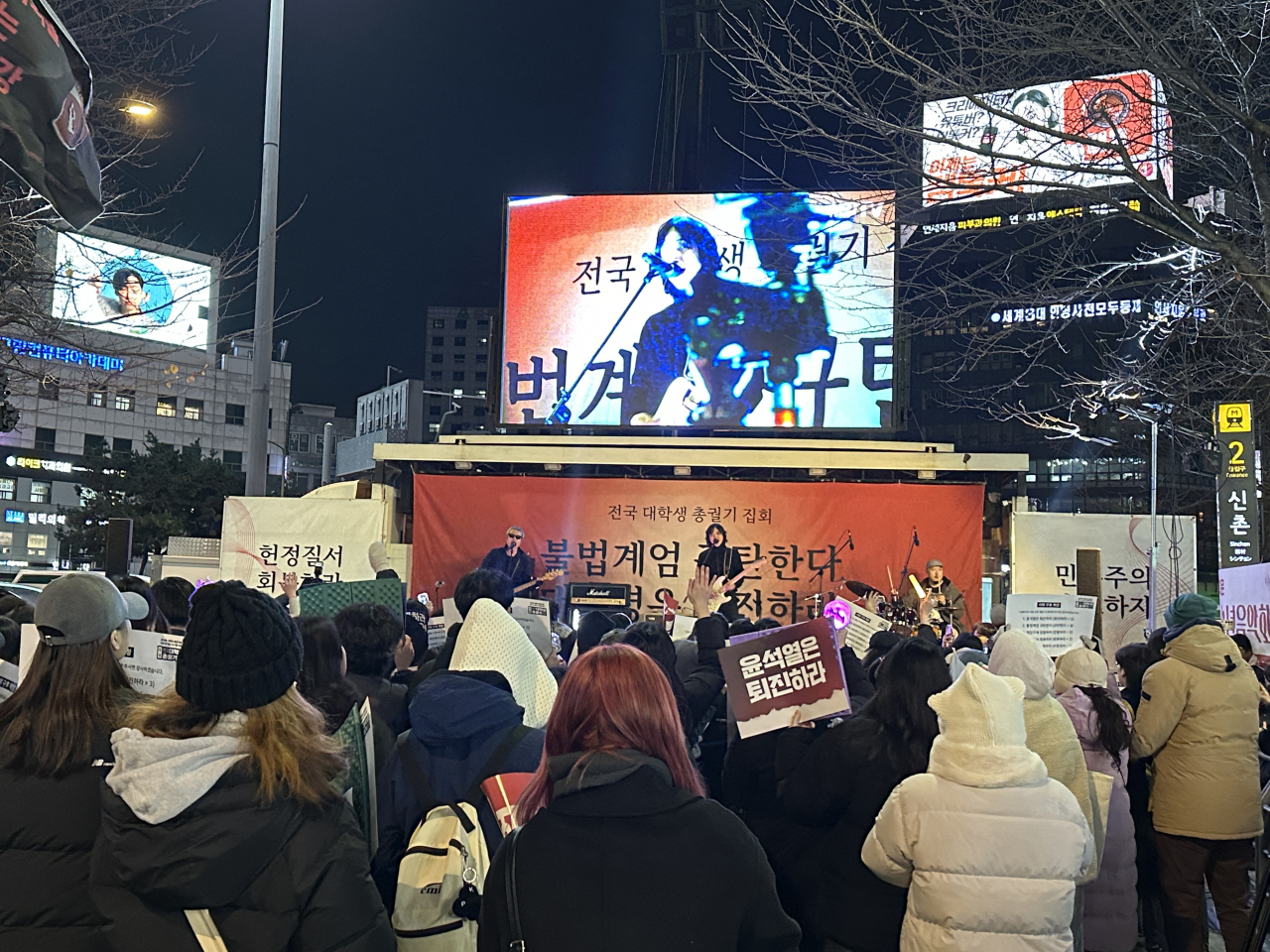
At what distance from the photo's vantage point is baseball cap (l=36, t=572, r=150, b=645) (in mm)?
2756

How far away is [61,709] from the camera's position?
2.68m

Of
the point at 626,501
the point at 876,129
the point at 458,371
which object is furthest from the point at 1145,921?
the point at 458,371

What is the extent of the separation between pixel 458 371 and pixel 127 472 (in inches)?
3811

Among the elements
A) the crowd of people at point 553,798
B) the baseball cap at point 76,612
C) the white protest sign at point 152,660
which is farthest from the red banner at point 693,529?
the baseball cap at point 76,612

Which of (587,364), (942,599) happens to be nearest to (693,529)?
(587,364)

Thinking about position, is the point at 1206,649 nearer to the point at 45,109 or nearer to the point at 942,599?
the point at 45,109

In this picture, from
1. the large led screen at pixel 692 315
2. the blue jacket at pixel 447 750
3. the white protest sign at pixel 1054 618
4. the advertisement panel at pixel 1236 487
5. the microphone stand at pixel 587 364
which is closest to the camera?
the blue jacket at pixel 447 750

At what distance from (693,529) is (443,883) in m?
13.7

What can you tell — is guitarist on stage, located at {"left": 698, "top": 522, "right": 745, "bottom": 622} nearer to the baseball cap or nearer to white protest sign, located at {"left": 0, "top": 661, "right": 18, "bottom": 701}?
white protest sign, located at {"left": 0, "top": 661, "right": 18, "bottom": 701}

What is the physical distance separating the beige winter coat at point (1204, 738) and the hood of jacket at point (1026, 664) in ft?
4.07

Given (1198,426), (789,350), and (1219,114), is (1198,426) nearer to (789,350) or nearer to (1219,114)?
(789,350)

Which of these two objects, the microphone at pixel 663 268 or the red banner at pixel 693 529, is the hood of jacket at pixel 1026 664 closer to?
the red banner at pixel 693 529

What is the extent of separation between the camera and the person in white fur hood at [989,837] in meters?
2.88

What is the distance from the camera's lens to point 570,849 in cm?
210
